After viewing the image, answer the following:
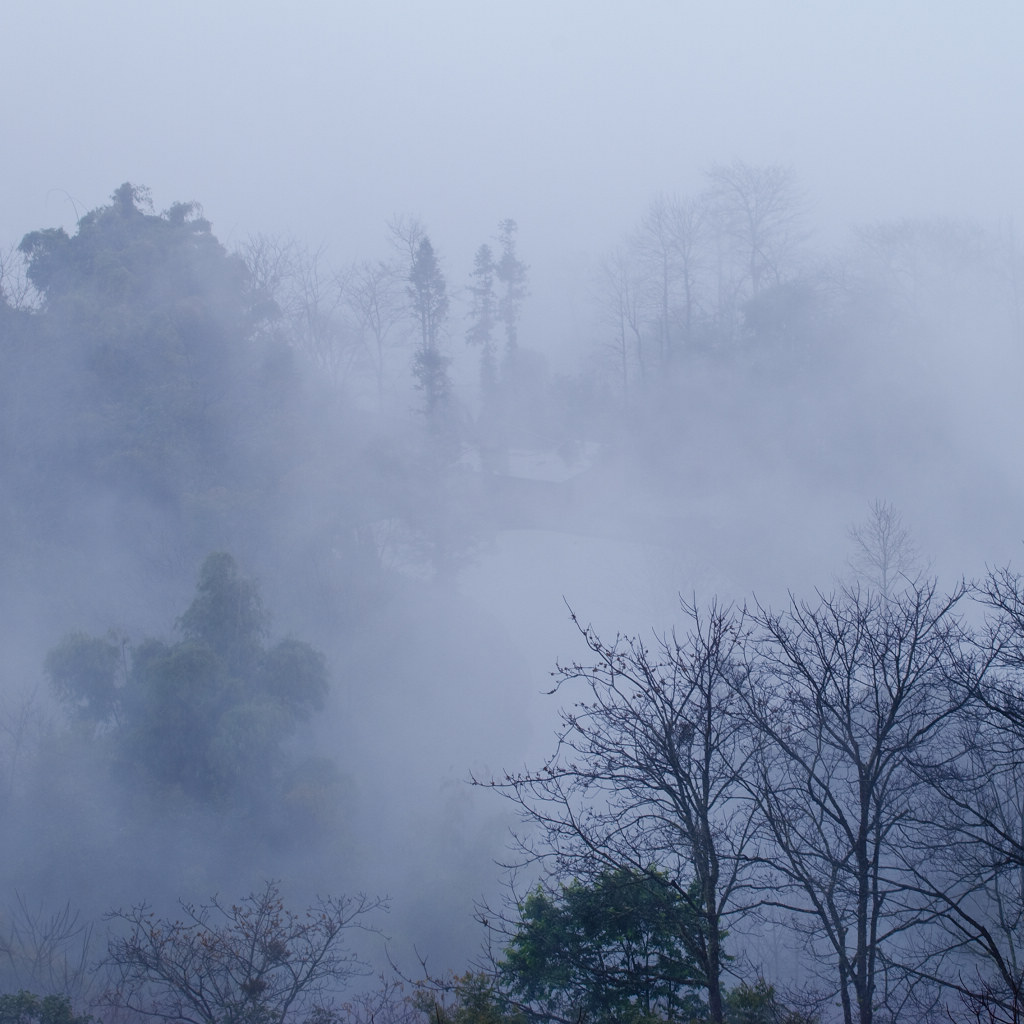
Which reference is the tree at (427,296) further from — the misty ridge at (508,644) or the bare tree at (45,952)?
the bare tree at (45,952)

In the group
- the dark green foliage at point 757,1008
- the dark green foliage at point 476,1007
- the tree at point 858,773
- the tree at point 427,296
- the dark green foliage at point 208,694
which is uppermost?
the tree at point 427,296

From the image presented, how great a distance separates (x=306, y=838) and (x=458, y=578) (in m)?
7.73

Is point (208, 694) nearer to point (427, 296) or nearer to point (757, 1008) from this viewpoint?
point (757, 1008)

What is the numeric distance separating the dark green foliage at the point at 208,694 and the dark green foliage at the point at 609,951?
5939 mm

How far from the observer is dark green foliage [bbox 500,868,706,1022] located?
14.9 feet

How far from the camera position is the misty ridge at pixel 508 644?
4.78m

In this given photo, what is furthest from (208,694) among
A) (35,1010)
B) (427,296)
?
(427,296)

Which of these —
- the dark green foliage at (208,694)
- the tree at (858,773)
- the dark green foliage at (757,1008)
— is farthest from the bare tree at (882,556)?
the dark green foliage at (757,1008)

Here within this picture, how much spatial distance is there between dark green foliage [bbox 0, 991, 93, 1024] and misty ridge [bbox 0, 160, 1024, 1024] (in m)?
0.03

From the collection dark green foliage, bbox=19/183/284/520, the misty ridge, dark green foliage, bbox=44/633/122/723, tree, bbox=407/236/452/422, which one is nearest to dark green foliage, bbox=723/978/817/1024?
the misty ridge

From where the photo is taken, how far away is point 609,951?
492cm

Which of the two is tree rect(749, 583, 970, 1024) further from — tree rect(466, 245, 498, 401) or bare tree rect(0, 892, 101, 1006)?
tree rect(466, 245, 498, 401)

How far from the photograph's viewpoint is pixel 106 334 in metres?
15.2

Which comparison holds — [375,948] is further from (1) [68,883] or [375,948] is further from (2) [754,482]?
(2) [754,482]
